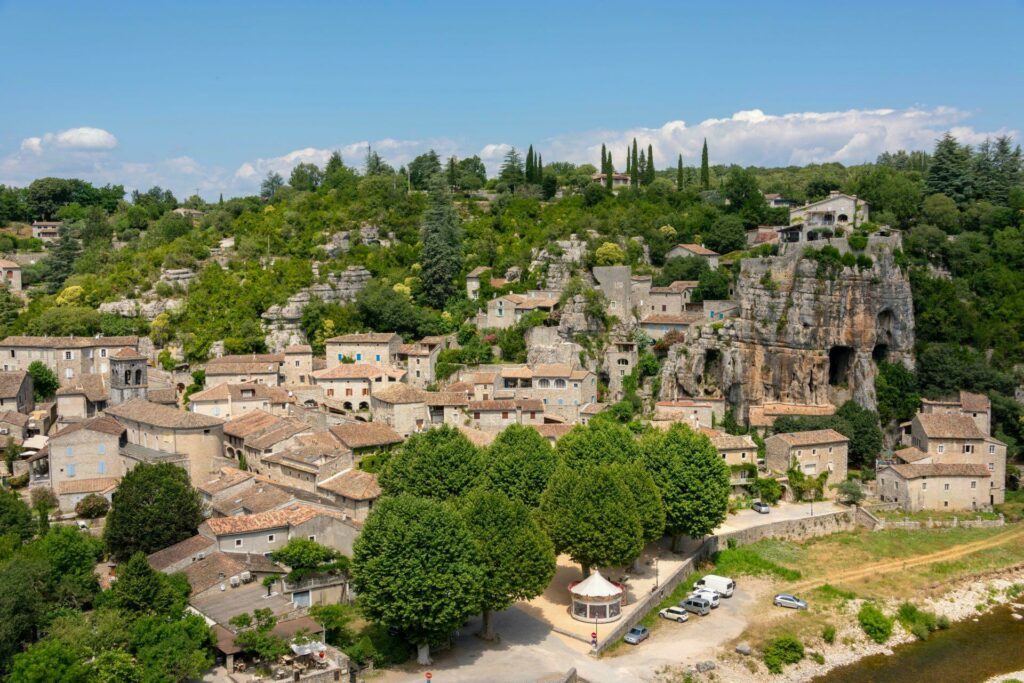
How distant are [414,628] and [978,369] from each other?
42379 mm

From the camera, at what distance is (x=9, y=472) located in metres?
44.6

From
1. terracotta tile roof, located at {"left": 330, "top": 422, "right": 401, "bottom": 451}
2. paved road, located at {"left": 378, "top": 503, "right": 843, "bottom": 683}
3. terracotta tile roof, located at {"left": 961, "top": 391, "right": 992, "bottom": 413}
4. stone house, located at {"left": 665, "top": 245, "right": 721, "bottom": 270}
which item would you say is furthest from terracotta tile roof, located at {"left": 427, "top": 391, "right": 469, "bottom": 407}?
terracotta tile roof, located at {"left": 961, "top": 391, "right": 992, "bottom": 413}

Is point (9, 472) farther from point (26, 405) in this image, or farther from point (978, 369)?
point (978, 369)

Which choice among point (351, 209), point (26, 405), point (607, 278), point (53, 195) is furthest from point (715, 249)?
point (53, 195)

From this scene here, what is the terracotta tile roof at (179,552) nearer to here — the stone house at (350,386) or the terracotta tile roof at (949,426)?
the stone house at (350,386)

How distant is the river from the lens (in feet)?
105

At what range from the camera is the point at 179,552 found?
34500mm

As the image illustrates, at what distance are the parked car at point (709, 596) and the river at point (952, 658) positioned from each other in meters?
5.26

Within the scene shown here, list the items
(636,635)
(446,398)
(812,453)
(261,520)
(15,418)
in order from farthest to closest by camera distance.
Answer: (446,398) < (812,453) < (15,418) < (261,520) < (636,635)

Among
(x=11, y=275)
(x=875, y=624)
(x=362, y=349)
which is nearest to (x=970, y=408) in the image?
(x=875, y=624)

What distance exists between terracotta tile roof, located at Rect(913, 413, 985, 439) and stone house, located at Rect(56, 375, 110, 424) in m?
48.4

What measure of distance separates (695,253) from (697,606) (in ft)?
119

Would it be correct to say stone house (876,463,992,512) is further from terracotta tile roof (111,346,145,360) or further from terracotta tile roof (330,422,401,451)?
terracotta tile roof (111,346,145,360)

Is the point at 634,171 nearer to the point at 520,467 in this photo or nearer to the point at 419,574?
the point at 520,467
